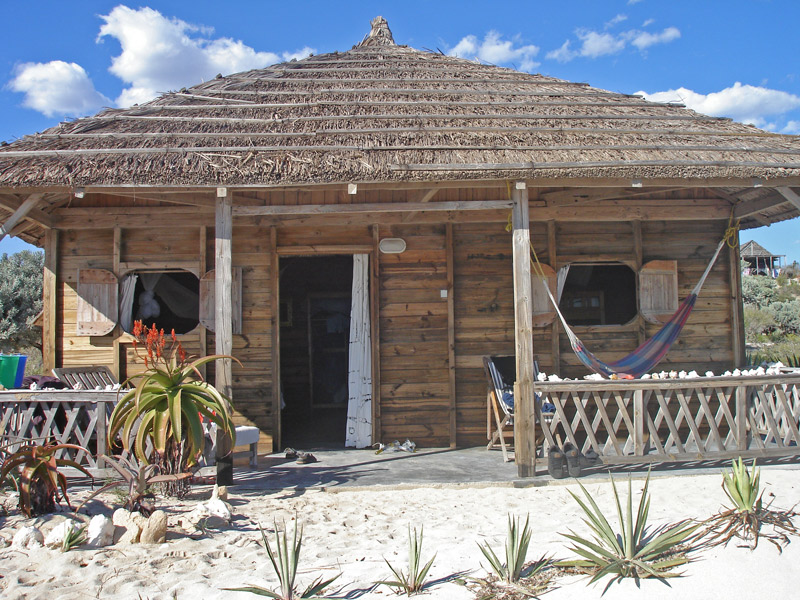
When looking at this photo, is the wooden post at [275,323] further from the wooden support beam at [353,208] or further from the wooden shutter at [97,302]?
the wooden shutter at [97,302]

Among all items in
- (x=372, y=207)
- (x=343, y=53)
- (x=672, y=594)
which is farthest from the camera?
(x=343, y=53)

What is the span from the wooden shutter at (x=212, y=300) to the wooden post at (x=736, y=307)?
233 inches

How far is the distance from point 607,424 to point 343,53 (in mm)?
6246

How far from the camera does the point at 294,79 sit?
7430mm

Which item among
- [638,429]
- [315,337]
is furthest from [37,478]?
[315,337]

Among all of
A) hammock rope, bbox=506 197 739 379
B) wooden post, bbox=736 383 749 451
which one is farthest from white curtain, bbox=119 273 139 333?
wooden post, bbox=736 383 749 451

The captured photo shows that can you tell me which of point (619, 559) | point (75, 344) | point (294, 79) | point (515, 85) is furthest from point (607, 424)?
point (75, 344)

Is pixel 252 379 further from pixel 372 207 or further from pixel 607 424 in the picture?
pixel 607 424

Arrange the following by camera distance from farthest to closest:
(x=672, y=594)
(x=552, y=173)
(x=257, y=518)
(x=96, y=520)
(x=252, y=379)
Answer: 1. (x=252, y=379)
2. (x=552, y=173)
3. (x=257, y=518)
4. (x=96, y=520)
5. (x=672, y=594)

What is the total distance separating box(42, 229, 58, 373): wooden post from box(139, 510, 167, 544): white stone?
4122 mm

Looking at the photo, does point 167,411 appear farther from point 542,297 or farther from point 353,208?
point 542,297

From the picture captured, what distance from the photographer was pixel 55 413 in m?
5.54

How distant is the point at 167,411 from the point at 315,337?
5751mm

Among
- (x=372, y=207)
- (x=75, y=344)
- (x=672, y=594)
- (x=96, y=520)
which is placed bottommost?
(x=672, y=594)
